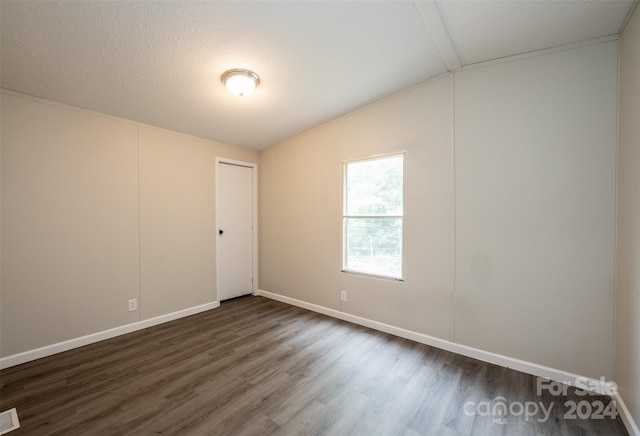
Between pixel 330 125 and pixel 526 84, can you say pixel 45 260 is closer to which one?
pixel 330 125

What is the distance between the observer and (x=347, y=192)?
11.5 ft

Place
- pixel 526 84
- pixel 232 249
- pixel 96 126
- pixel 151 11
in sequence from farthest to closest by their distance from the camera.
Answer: pixel 232 249
pixel 96 126
pixel 526 84
pixel 151 11

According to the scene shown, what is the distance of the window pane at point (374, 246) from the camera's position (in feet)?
10.1

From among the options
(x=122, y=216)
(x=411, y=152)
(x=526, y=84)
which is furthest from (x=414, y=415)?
(x=122, y=216)

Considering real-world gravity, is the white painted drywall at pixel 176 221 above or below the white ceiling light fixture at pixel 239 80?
below

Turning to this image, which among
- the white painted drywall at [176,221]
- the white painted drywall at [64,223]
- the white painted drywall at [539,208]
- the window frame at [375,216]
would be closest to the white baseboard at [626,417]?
the white painted drywall at [539,208]

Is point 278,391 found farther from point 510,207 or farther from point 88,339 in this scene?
point 510,207

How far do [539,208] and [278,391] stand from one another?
259cm

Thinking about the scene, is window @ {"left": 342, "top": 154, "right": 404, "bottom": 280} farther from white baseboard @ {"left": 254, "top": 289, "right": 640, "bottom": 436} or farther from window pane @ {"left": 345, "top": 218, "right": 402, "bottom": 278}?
white baseboard @ {"left": 254, "top": 289, "right": 640, "bottom": 436}

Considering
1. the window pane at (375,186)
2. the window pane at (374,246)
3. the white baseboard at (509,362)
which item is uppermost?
the window pane at (375,186)

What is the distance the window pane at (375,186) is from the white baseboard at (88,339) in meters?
2.61

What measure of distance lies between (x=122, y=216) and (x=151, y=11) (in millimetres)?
2197

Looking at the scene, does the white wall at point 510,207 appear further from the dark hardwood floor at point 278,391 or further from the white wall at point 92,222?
the white wall at point 92,222

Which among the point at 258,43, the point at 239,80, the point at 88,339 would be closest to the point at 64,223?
the point at 88,339
